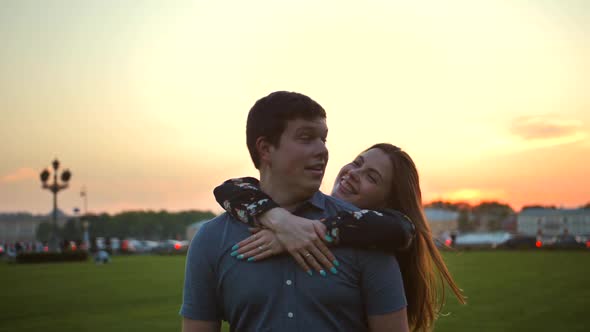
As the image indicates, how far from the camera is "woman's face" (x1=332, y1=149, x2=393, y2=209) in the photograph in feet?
14.1

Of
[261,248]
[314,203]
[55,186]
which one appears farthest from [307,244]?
[55,186]

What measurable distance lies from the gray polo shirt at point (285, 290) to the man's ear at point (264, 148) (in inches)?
15.0

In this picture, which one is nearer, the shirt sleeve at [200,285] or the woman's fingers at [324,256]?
the woman's fingers at [324,256]

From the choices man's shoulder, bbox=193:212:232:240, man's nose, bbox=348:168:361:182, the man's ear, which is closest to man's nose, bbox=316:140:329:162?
the man's ear

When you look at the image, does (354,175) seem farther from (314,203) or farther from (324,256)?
(324,256)

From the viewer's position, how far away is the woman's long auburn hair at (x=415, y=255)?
401 centimetres

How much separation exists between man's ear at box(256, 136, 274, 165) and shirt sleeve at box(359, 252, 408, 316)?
626 mm

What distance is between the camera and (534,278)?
2556cm

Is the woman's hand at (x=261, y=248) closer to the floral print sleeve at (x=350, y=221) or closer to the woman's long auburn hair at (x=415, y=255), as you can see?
the floral print sleeve at (x=350, y=221)

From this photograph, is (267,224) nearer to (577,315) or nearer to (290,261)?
(290,261)

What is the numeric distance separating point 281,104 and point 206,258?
0.77m

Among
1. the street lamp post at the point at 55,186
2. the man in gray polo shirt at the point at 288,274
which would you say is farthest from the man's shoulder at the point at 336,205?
the street lamp post at the point at 55,186

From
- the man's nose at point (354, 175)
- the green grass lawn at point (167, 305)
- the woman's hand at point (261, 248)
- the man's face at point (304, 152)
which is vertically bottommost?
the green grass lawn at point (167, 305)

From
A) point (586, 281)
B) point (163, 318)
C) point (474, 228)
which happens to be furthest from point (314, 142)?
point (474, 228)
